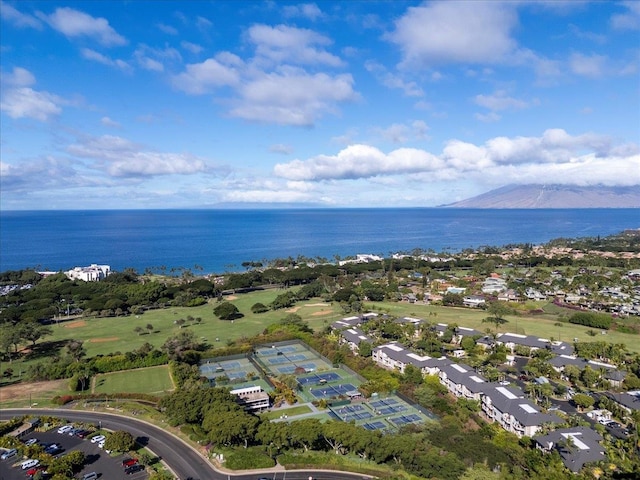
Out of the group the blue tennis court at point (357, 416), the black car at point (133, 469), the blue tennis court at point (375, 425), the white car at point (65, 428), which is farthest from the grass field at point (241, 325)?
the blue tennis court at point (375, 425)

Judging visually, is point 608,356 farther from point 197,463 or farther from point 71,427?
point 71,427

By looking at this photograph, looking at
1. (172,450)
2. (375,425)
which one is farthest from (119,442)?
(375,425)

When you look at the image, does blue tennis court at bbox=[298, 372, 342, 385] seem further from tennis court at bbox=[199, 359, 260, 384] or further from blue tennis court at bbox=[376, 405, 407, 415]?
blue tennis court at bbox=[376, 405, 407, 415]

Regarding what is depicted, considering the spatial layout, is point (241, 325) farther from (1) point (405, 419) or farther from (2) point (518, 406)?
(2) point (518, 406)

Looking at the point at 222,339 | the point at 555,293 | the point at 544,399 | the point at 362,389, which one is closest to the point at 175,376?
the point at 222,339

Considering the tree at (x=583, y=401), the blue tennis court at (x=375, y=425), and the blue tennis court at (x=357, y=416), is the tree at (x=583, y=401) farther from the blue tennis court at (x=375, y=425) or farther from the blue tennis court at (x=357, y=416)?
the blue tennis court at (x=357, y=416)

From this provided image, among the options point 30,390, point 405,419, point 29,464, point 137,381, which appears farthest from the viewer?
point 137,381

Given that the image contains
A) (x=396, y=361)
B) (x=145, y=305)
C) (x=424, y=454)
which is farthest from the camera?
(x=145, y=305)
